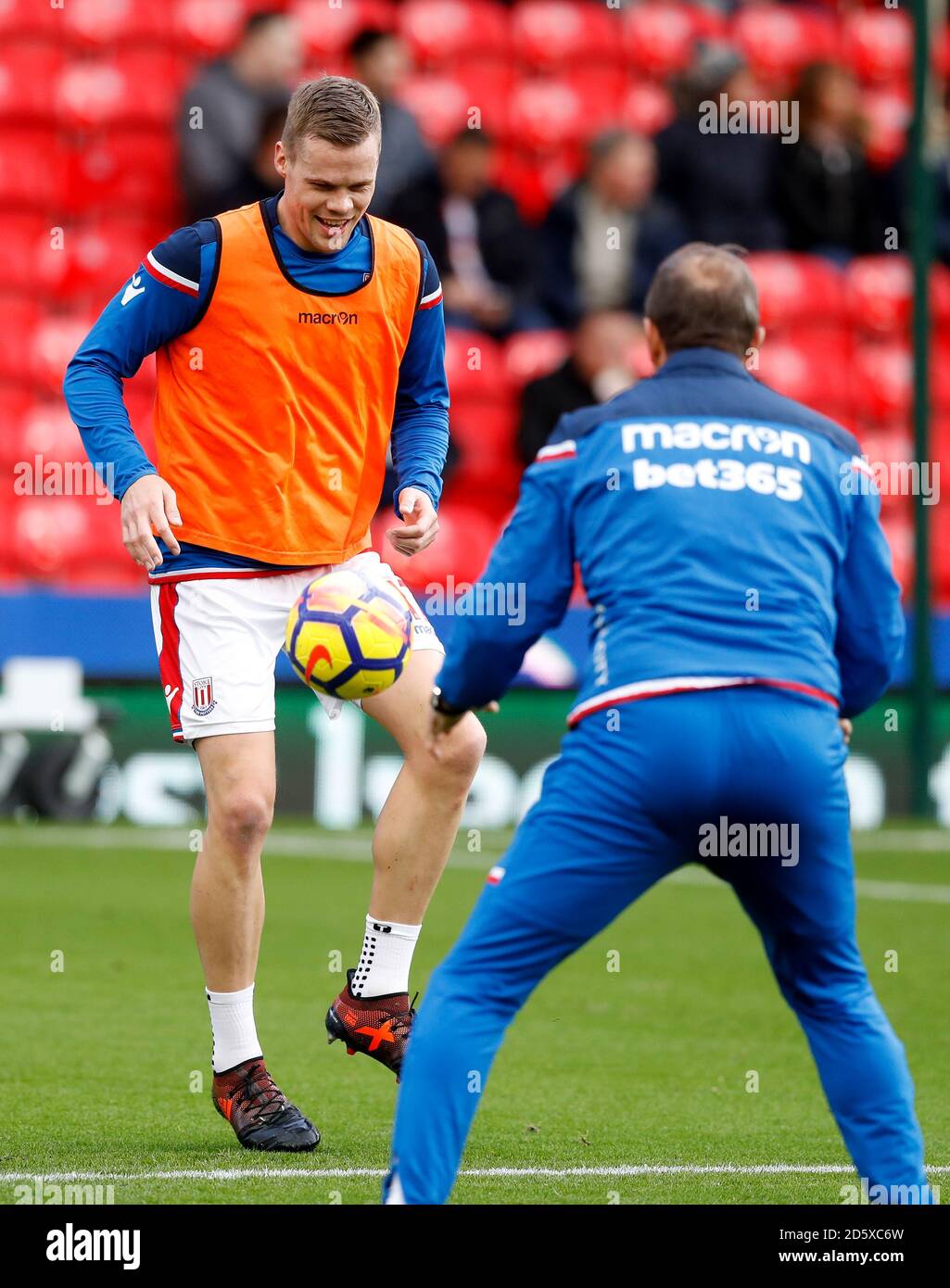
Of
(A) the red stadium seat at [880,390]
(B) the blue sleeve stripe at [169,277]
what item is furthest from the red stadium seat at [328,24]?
(B) the blue sleeve stripe at [169,277]

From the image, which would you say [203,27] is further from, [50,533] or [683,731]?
[683,731]

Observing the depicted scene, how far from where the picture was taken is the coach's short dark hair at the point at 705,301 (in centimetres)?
421

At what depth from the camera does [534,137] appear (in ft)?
55.3

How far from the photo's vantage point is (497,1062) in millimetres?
6770

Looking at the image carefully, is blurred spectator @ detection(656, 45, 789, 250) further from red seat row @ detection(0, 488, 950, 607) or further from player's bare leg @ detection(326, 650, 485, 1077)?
player's bare leg @ detection(326, 650, 485, 1077)

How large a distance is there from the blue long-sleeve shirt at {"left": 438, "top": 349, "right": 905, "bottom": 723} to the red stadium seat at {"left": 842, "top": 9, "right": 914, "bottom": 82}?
15.0 meters

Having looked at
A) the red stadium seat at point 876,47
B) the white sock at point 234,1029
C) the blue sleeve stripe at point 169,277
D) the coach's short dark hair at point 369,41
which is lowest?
the white sock at point 234,1029

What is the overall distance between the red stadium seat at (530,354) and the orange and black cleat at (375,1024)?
923cm

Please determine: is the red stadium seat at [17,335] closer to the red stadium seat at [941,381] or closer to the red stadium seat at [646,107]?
the red stadium seat at [646,107]

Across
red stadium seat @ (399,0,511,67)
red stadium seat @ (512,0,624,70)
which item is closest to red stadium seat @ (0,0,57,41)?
red stadium seat @ (399,0,511,67)

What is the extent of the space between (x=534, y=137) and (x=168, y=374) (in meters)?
11.8

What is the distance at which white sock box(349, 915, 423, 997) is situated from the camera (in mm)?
5613

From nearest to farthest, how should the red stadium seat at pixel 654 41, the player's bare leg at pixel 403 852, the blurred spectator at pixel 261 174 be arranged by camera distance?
1. the player's bare leg at pixel 403 852
2. the blurred spectator at pixel 261 174
3. the red stadium seat at pixel 654 41

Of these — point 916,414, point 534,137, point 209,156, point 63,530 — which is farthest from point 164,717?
point 534,137
